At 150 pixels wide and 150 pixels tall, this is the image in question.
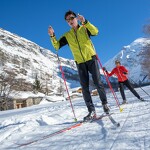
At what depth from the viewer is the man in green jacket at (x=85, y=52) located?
244 inches

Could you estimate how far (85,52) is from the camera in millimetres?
6219

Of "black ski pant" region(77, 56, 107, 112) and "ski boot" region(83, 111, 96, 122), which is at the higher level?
"black ski pant" region(77, 56, 107, 112)

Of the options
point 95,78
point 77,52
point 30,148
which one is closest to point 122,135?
point 30,148

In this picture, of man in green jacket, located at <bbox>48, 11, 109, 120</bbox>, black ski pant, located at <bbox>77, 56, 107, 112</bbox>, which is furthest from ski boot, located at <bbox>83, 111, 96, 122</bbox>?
black ski pant, located at <bbox>77, 56, 107, 112</bbox>

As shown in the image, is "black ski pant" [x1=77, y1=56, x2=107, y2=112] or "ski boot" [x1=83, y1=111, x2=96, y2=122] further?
"black ski pant" [x1=77, y1=56, x2=107, y2=112]

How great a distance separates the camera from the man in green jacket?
20.4ft

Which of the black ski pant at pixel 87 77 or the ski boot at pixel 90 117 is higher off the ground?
the black ski pant at pixel 87 77

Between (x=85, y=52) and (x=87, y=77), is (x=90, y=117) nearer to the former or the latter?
(x=87, y=77)

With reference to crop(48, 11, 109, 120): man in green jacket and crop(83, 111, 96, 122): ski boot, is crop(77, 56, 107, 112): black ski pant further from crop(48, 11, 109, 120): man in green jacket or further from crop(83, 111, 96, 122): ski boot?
crop(83, 111, 96, 122): ski boot

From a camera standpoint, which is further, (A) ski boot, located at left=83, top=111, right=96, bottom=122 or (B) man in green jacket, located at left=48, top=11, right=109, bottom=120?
(B) man in green jacket, located at left=48, top=11, right=109, bottom=120

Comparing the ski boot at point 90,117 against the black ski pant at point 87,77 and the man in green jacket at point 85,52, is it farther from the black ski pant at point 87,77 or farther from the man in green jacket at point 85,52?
the black ski pant at point 87,77

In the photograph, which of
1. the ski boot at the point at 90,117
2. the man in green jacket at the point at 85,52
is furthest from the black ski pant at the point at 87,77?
the ski boot at the point at 90,117

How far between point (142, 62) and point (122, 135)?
4777cm

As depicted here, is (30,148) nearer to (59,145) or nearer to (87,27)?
(59,145)
